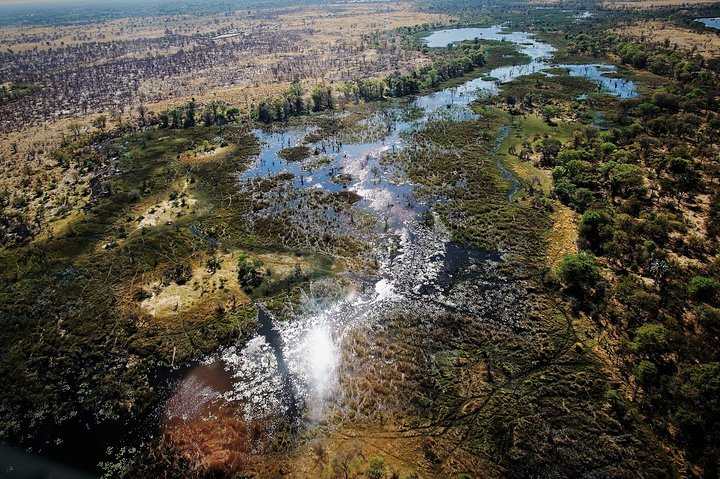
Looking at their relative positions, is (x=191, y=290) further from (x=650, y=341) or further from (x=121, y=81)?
(x=121, y=81)

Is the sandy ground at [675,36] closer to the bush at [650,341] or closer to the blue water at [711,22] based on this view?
the blue water at [711,22]

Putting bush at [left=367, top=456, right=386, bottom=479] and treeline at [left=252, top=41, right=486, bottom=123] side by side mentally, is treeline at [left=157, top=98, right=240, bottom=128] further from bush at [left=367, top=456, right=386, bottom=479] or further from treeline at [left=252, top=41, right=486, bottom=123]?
bush at [left=367, top=456, right=386, bottom=479]

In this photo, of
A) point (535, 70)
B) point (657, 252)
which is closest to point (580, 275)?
point (657, 252)

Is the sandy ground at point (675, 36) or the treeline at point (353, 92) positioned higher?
the sandy ground at point (675, 36)

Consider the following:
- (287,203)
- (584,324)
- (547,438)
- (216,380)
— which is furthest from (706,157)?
(216,380)

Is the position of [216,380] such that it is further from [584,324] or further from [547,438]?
[584,324]

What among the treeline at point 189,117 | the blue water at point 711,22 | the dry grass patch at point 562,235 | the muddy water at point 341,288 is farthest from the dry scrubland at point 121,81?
the blue water at point 711,22
